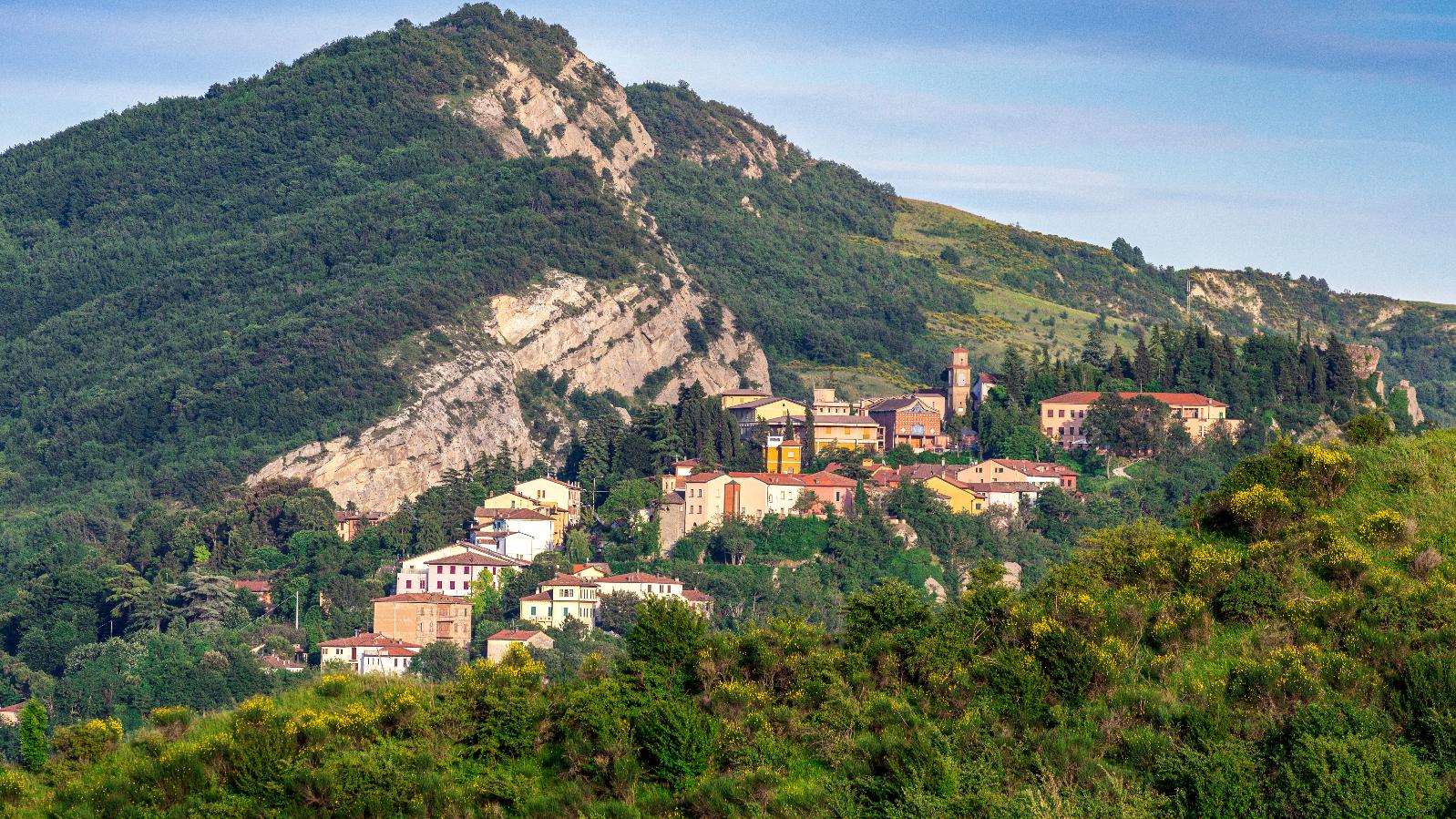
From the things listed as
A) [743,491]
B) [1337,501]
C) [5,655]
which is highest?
[1337,501]

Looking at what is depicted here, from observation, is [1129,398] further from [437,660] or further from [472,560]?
[437,660]

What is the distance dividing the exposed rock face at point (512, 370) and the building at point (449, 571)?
26029 millimetres

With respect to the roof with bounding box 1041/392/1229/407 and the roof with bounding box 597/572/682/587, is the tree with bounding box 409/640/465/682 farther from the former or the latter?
the roof with bounding box 1041/392/1229/407

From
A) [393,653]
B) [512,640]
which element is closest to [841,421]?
[512,640]

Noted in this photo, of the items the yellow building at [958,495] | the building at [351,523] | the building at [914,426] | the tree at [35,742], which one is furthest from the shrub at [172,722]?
the building at [914,426]

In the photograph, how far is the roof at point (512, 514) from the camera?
120 meters

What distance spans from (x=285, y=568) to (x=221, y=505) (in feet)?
42.6

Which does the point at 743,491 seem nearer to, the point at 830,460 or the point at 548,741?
the point at 830,460

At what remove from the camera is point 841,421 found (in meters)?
136

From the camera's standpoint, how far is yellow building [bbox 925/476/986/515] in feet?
395

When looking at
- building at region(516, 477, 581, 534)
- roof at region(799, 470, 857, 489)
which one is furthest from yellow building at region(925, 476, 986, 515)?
building at region(516, 477, 581, 534)

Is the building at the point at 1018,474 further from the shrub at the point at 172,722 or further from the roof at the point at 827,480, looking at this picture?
the shrub at the point at 172,722

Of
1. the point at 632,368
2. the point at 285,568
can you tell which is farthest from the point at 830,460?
the point at 632,368

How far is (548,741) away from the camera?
33906 mm
